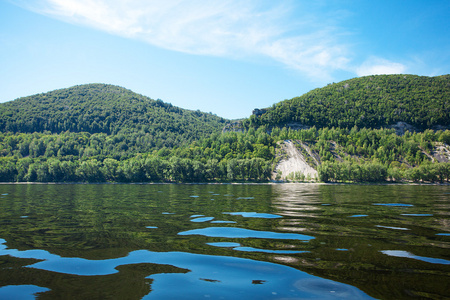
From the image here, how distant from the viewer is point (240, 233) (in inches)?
583

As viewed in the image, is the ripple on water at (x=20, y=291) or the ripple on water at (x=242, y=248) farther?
the ripple on water at (x=242, y=248)

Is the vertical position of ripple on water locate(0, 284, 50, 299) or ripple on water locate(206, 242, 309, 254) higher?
ripple on water locate(0, 284, 50, 299)

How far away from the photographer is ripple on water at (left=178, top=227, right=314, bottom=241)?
13609 mm

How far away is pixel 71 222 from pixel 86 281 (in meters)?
12.3

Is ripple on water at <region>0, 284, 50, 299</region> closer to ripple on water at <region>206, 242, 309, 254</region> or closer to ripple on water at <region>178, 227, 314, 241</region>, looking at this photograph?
ripple on water at <region>206, 242, 309, 254</region>

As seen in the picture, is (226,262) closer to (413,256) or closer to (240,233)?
(240,233)

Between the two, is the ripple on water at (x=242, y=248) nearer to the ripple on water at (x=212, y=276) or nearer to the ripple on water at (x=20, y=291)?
the ripple on water at (x=212, y=276)

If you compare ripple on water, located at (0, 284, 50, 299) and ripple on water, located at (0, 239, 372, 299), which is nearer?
ripple on water, located at (0, 284, 50, 299)

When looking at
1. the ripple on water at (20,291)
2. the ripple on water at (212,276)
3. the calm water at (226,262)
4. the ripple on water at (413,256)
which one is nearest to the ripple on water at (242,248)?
the calm water at (226,262)

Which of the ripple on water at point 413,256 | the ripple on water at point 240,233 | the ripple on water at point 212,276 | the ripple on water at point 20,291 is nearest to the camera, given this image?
the ripple on water at point 20,291

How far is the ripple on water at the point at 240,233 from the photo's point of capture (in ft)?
44.7

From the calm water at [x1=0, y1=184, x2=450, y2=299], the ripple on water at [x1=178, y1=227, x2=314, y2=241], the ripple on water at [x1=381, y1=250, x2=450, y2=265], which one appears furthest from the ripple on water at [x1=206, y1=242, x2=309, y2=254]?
the ripple on water at [x1=381, y1=250, x2=450, y2=265]

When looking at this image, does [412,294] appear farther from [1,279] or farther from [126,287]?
[1,279]

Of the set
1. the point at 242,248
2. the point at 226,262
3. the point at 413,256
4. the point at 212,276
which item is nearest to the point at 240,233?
the point at 242,248
